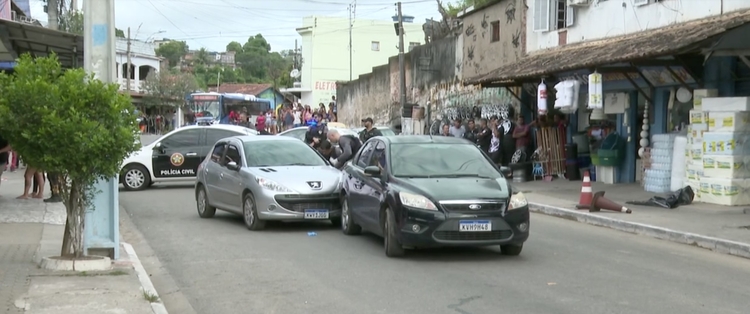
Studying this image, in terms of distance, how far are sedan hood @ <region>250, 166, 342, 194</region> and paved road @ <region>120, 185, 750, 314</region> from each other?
738mm

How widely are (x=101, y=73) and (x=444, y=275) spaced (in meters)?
4.51

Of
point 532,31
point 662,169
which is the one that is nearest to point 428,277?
point 662,169

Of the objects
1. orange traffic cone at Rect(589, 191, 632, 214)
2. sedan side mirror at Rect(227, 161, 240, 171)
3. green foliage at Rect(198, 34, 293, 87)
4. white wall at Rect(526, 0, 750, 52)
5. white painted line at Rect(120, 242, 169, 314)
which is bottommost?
white painted line at Rect(120, 242, 169, 314)

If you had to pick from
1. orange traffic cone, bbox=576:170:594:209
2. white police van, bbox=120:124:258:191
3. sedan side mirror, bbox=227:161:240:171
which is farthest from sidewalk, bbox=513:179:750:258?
white police van, bbox=120:124:258:191

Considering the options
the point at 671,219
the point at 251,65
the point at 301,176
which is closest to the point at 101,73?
the point at 301,176

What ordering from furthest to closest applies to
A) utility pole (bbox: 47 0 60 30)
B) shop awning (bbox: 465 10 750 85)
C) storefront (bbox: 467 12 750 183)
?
utility pole (bbox: 47 0 60 30)
storefront (bbox: 467 12 750 183)
shop awning (bbox: 465 10 750 85)

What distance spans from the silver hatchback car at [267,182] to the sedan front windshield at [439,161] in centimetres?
214

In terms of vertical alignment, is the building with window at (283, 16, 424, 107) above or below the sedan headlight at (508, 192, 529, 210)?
above

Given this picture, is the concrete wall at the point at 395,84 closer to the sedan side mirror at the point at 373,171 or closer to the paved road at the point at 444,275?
the paved road at the point at 444,275

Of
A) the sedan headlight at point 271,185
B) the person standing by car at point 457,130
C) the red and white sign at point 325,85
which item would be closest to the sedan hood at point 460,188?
the sedan headlight at point 271,185

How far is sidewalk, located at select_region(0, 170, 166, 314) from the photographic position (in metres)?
7.88

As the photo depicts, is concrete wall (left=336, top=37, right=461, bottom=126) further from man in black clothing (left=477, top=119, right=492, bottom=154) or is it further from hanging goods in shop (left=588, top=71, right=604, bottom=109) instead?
hanging goods in shop (left=588, top=71, right=604, bottom=109)

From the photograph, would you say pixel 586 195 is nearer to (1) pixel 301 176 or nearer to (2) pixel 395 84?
(1) pixel 301 176

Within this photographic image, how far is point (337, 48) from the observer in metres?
73.9
